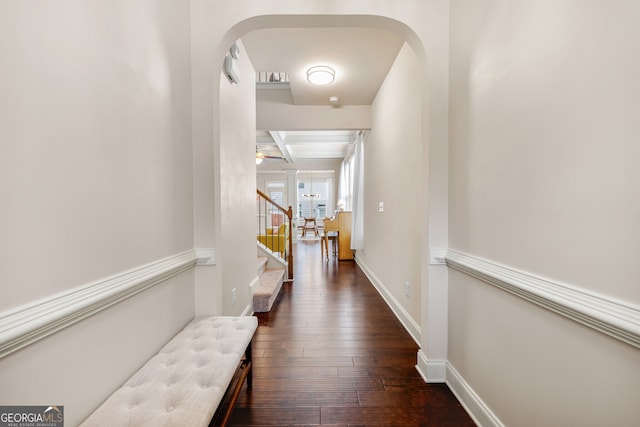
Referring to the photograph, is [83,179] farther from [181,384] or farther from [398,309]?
[398,309]

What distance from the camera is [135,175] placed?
1209 mm

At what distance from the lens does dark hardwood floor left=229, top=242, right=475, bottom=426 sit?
A: 154cm

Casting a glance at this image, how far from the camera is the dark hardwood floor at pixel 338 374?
5.07ft

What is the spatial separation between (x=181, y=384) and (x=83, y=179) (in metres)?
0.82

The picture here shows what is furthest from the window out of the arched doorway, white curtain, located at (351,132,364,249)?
the arched doorway

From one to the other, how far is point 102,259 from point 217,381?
64 centimetres

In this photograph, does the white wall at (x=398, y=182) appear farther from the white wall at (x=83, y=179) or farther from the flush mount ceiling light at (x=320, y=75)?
the white wall at (x=83, y=179)

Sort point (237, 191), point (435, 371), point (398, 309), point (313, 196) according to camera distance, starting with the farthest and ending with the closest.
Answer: point (313, 196) < point (398, 309) < point (237, 191) < point (435, 371)

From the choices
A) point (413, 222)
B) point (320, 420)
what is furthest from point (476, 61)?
point (320, 420)

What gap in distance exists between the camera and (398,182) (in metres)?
2.97

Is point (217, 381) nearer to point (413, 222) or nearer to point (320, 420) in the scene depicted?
point (320, 420)

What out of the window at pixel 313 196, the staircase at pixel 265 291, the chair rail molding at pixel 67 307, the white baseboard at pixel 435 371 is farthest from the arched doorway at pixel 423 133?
the window at pixel 313 196
